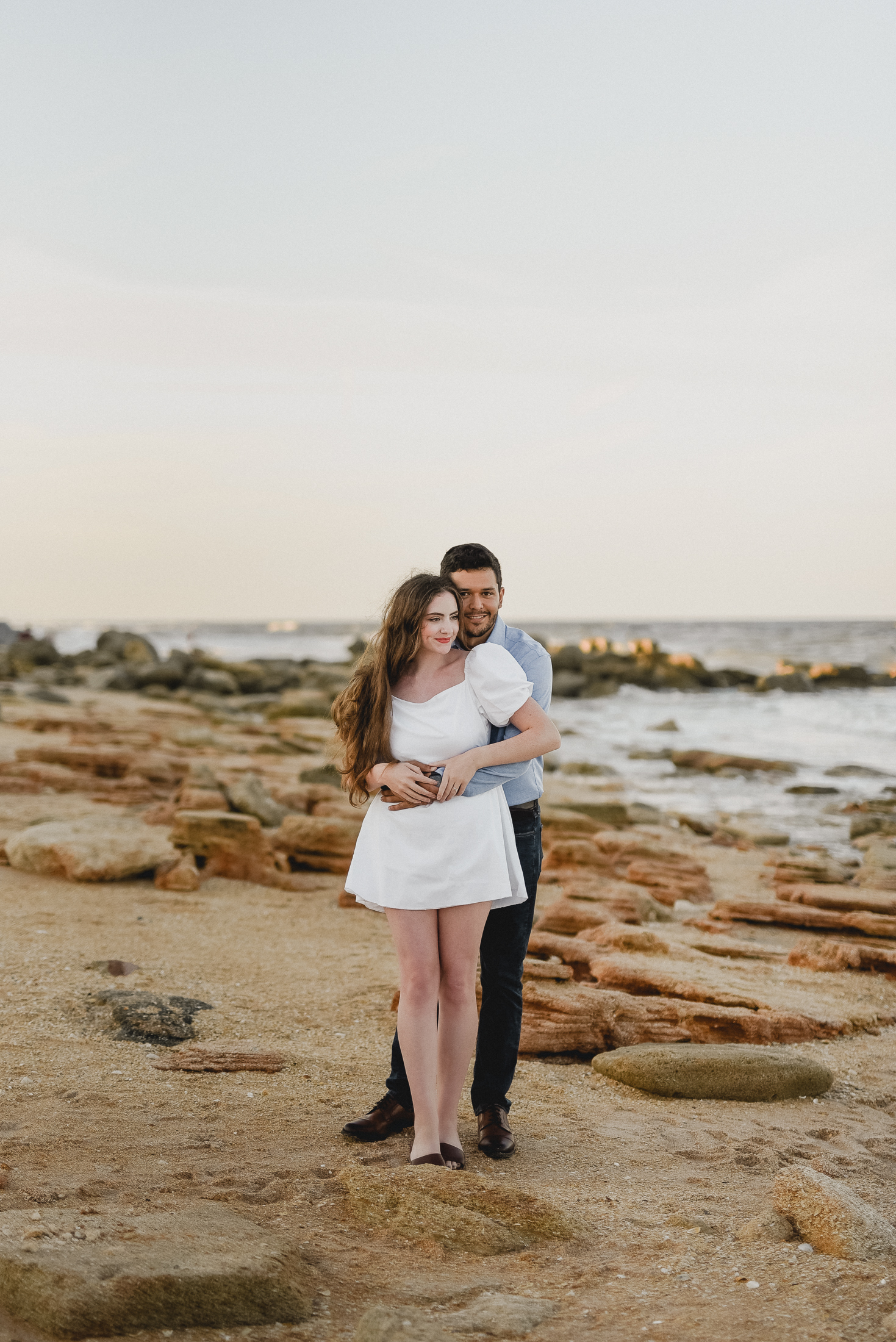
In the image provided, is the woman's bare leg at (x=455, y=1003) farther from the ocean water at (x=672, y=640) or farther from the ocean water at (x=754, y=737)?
the ocean water at (x=672, y=640)

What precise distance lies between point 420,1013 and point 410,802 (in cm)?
83

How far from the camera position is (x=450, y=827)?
3.79 metres

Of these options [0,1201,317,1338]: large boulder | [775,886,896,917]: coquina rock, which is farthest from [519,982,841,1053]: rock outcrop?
[775,886,896,917]: coquina rock

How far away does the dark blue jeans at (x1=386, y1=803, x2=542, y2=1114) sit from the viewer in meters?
4.24

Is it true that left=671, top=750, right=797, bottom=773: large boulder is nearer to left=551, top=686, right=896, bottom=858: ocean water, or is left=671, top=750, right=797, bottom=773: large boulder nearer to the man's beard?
left=551, top=686, right=896, bottom=858: ocean water

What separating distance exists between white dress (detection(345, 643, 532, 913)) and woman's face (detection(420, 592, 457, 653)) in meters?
0.11

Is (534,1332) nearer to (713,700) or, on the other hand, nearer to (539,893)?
(539,893)

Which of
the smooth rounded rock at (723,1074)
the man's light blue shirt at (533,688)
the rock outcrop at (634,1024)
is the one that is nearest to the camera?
the man's light blue shirt at (533,688)

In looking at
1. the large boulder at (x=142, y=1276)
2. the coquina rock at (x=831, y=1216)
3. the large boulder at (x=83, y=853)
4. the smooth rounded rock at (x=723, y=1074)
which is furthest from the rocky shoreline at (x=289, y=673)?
the large boulder at (x=142, y=1276)

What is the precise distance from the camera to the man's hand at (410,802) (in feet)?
12.2

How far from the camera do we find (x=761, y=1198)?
149 inches

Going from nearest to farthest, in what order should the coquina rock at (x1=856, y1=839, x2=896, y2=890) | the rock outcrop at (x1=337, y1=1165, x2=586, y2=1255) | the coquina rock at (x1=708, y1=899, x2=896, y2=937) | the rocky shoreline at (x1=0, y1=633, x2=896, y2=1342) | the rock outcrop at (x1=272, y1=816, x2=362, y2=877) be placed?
1. the rocky shoreline at (x1=0, y1=633, x2=896, y2=1342)
2. the rock outcrop at (x1=337, y1=1165, x2=586, y2=1255)
3. the coquina rock at (x1=708, y1=899, x2=896, y2=937)
4. the coquina rock at (x1=856, y1=839, x2=896, y2=890)
5. the rock outcrop at (x1=272, y1=816, x2=362, y2=877)

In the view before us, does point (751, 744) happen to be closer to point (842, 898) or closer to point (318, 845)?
point (842, 898)

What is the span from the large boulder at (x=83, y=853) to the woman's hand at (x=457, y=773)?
17.3 ft
